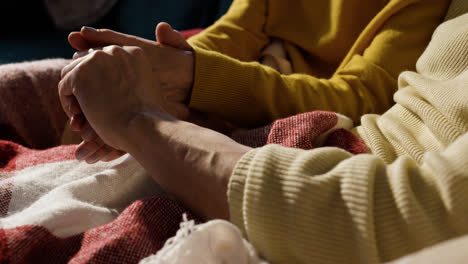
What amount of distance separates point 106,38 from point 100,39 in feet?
0.04

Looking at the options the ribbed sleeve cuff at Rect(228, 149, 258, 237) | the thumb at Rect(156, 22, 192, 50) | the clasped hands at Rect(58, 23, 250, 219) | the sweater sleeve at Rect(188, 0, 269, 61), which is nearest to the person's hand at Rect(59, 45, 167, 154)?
the clasped hands at Rect(58, 23, 250, 219)

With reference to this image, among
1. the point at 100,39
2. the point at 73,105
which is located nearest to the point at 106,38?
the point at 100,39

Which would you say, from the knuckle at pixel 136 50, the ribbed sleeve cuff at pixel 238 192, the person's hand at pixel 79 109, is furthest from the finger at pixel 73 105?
the ribbed sleeve cuff at pixel 238 192

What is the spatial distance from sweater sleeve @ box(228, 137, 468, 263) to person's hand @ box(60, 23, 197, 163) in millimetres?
310

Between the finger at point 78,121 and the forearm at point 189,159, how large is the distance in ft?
0.52

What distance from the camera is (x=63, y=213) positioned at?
20.4 inches

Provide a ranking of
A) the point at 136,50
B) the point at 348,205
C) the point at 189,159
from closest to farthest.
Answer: the point at 348,205
the point at 189,159
the point at 136,50

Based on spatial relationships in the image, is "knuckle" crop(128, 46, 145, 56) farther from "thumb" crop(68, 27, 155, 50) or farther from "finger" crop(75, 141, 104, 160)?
"finger" crop(75, 141, 104, 160)

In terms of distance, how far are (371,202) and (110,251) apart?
0.85 feet

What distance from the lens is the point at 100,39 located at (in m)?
0.77

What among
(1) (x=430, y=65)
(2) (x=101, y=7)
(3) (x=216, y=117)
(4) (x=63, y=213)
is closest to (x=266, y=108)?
(3) (x=216, y=117)

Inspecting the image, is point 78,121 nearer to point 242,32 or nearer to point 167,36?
point 167,36

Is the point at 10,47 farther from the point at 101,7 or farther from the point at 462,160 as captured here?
the point at 462,160

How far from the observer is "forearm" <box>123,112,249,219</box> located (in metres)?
0.48
